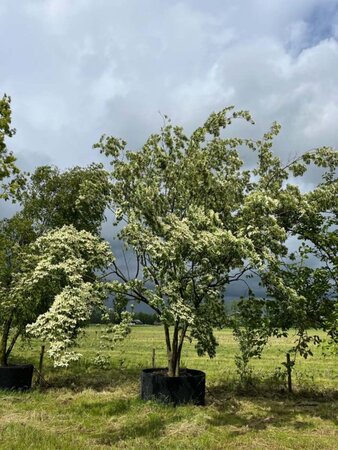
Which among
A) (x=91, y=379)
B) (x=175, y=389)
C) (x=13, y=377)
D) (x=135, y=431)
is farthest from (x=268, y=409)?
(x=13, y=377)

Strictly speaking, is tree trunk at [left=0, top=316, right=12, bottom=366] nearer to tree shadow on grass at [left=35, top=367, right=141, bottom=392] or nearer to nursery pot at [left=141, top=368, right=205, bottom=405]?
tree shadow on grass at [left=35, top=367, right=141, bottom=392]

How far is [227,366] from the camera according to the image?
2378 cm

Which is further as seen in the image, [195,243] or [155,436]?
[195,243]

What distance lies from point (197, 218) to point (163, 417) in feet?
18.0

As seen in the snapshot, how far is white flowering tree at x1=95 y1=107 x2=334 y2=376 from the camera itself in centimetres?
1197

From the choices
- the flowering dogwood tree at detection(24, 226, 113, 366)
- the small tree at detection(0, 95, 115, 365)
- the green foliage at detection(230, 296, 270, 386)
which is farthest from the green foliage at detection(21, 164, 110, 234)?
the green foliage at detection(230, 296, 270, 386)

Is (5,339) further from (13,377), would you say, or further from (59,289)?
(59,289)

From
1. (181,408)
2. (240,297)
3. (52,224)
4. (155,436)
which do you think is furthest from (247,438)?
(52,224)

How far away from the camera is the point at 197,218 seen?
12.3m

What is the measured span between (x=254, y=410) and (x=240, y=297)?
3.79 meters

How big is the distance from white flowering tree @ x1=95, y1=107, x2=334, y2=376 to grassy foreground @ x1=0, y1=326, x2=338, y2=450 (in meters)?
2.15

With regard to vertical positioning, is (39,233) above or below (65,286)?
above

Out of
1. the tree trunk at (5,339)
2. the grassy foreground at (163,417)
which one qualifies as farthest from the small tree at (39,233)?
the grassy foreground at (163,417)

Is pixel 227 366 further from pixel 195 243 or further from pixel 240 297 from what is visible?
pixel 195 243
